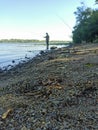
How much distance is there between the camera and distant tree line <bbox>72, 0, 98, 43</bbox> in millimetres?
59650

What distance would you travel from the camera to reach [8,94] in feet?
33.3

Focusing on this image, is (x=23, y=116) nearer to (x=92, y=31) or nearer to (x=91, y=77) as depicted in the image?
(x=91, y=77)

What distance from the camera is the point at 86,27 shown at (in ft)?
199

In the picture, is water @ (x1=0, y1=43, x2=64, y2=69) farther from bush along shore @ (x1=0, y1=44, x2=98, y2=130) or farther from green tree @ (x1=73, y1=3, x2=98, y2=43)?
bush along shore @ (x1=0, y1=44, x2=98, y2=130)

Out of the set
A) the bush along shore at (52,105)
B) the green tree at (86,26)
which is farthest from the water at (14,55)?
the bush along shore at (52,105)

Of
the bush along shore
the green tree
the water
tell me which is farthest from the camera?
the green tree

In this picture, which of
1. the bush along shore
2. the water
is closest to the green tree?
the water

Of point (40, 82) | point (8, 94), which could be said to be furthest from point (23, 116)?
point (40, 82)

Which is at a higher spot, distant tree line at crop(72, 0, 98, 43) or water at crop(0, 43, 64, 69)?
distant tree line at crop(72, 0, 98, 43)

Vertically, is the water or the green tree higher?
the green tree

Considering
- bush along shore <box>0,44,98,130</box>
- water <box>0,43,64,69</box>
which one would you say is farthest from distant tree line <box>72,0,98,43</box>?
bush along shore <box>0,44,98,130</box>

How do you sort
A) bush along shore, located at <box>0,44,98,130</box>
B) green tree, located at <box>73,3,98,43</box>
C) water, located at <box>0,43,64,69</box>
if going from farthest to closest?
green tree, located at <box>73,3,98,43</box> < water, located at <box>0,43,64,69</box> < bush along shore, located at <box>0,44,98,130</box>

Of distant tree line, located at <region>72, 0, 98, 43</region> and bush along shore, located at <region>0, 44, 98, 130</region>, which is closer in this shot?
bush along shore, located at <region>0, 44, 98, 130</region>

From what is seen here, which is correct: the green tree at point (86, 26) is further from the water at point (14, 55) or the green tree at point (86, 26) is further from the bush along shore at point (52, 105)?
the bush along shore at point (52, 105)
